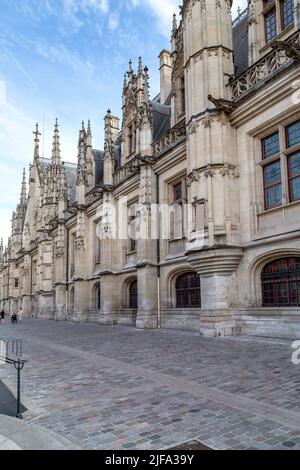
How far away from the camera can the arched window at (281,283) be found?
508 inches

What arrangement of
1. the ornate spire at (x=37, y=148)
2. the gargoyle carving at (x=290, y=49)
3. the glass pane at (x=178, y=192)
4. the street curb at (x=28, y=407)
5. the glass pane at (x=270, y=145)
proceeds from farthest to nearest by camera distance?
the ornate spire at (x=37, y=148) → the glass pane at (x=178, y=192) → the glass pane at (x=270, y=145) → the gargoyle carving at (x=290, y=49) → the street curb at (x=28, y=407)

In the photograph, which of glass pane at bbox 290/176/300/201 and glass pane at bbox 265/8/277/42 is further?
glass pane at bbox 265/8/277/42

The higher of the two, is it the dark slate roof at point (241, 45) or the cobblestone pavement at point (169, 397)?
the dark slate roof at point (241, 45)

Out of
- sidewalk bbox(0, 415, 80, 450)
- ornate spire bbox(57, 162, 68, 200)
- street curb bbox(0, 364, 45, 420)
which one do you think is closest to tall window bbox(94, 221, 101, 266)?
ornate spire bbox(57, 162, 68, 200)

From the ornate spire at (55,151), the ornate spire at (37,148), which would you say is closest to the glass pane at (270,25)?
the ornate spire at (55,151)

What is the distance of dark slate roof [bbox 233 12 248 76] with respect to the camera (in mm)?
17938

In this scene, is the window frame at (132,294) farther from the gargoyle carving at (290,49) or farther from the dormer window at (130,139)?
the gargoyle carving at (290,49)

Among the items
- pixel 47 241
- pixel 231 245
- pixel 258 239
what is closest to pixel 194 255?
pixel 231 245

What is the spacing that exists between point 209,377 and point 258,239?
7.77 meters

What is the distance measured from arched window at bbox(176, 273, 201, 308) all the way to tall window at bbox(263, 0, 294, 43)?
1087 cm

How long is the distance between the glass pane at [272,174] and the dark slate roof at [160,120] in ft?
32.1

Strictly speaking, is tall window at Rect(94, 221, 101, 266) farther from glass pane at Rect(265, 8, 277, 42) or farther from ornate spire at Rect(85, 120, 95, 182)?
glass pane at Rect(265, 8, 277, 42)
